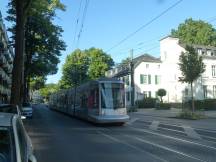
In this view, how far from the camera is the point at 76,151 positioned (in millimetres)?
14000

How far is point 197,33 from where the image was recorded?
87.8 meters

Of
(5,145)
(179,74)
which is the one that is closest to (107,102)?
(5,145)

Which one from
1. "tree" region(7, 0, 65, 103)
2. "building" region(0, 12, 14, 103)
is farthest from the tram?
"building" region(0, 12, 14, 103)

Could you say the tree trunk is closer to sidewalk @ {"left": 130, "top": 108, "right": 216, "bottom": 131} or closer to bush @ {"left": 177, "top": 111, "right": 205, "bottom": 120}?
sidewalk @ {"left": 130, "top": 108, "right": 216, "bottom": 131}

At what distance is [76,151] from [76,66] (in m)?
87.4

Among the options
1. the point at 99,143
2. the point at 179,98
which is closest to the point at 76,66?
the point at 179,98

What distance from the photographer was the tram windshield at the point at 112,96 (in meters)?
26.8

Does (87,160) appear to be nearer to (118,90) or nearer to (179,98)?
(118,90)

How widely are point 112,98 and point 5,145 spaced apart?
73.9 feet

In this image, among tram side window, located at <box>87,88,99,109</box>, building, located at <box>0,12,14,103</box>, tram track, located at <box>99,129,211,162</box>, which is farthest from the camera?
building, located at <box>0,12,14,103</box>

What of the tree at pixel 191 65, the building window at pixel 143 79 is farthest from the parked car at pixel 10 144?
the building window at pixel 143 79

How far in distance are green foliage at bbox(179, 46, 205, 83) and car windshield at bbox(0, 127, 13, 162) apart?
112ft

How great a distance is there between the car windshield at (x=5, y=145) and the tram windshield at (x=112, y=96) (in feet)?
72.3

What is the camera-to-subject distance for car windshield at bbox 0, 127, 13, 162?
4.47m
